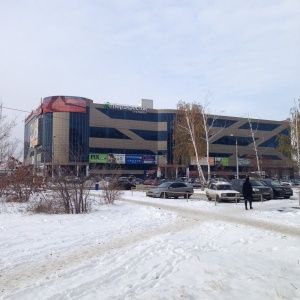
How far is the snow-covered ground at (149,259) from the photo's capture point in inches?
219

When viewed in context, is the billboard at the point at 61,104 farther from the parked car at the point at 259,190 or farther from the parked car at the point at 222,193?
the parked car at the point at 222,193

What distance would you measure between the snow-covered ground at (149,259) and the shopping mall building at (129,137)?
2377 inches

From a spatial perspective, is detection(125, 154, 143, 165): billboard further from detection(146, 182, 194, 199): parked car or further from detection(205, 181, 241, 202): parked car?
detection(205, 181, 241, 202): parked car

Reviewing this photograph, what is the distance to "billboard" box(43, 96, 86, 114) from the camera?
245ft

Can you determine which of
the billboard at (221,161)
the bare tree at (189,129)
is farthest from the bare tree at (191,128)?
the billboard at (221,161)

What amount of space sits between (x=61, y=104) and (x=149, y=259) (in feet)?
232


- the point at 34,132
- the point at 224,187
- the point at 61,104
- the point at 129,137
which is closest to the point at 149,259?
the point at 224,187

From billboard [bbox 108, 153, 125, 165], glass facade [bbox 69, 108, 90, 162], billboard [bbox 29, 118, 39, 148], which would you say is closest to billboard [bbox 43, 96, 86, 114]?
glass facade [bbox 69, 108, 90, 162]

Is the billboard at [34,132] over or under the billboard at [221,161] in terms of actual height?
over

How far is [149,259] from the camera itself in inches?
302

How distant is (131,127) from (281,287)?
77987mm

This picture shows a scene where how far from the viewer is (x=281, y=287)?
18.3 feet

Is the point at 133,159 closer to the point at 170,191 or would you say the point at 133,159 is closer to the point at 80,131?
the point at 80,131

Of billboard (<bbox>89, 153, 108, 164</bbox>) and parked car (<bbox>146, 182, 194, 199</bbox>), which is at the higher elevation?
billboard (<bbox>89, 153, 108, 164</bbox>)
